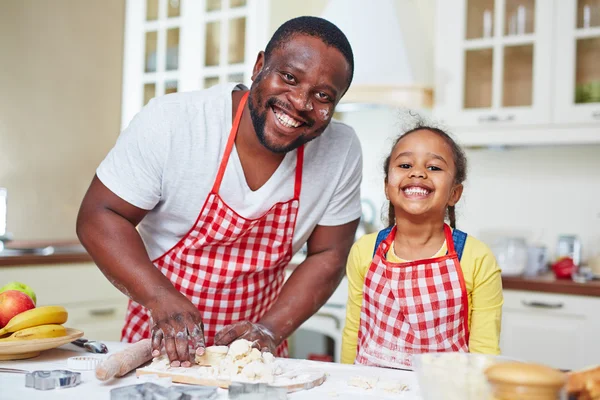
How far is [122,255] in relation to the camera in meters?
1.22

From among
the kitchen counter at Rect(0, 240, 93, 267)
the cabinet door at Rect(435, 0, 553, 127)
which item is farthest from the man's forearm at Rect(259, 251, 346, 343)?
the cabinet door at Rect(435, 0, 553, 127)

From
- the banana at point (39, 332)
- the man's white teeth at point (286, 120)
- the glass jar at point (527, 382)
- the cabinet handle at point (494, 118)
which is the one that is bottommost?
the banana at point (39, 332)

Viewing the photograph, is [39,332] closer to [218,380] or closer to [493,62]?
[218,380]

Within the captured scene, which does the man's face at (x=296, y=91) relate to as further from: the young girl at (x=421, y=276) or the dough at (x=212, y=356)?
the dough at (x=212, y=356)

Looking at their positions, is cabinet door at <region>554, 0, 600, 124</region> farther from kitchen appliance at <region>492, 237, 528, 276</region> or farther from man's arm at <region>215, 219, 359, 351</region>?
man's arm at <region>215, 219, 359, 351</region>

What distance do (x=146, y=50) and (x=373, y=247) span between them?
8.33 feet

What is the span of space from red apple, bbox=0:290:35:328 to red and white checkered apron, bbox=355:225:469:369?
0.69 meters

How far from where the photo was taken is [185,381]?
0.95 metres

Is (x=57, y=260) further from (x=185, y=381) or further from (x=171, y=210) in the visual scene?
(x=185, y=381)

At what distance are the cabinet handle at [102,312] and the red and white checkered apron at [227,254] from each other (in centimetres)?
145

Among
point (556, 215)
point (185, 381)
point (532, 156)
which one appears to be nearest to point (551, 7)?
point (532, 156)

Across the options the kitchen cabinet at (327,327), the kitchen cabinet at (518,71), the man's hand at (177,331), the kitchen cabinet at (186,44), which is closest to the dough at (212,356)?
the man's hand at (177,331)

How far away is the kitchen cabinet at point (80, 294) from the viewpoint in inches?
98.6

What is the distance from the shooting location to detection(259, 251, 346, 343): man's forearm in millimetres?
1277
